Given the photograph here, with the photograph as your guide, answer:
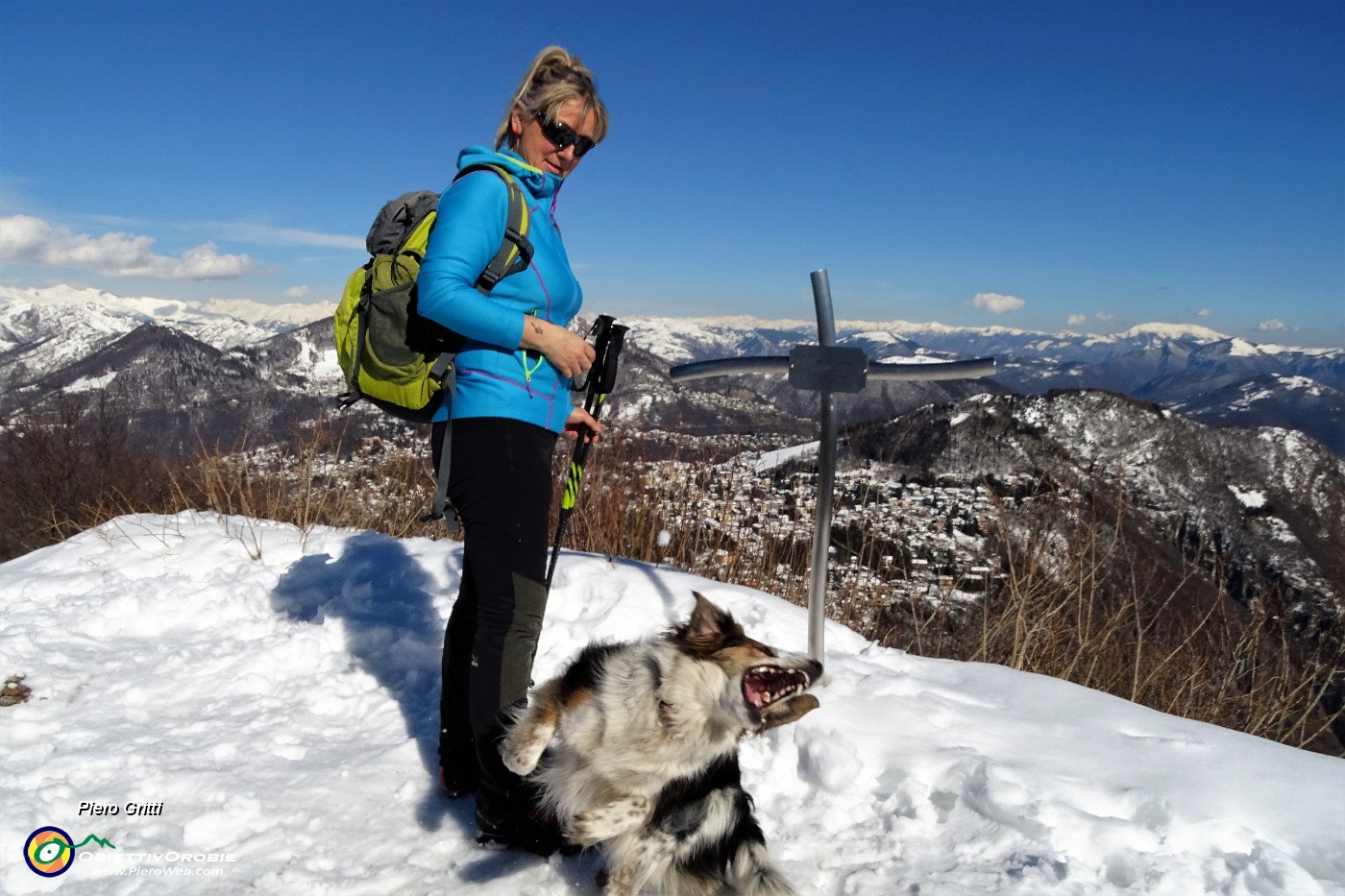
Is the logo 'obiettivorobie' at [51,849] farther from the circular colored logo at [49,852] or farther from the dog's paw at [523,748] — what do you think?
the dog's paw at [523,748]

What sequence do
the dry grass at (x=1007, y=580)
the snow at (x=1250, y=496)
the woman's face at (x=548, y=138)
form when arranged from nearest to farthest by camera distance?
the woman's face at (x=548, y=138), the dry grass at (x=1007, y=580), the snow at (x=1250, y=496)

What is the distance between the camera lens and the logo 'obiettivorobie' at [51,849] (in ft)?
6.71

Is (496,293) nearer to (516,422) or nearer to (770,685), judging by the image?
(516,422)

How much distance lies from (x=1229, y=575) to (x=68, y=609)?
8.02 meters

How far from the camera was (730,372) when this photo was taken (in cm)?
329

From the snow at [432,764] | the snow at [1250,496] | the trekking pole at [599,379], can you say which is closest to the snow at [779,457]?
the snow at [432,764]

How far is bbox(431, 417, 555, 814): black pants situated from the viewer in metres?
2.23

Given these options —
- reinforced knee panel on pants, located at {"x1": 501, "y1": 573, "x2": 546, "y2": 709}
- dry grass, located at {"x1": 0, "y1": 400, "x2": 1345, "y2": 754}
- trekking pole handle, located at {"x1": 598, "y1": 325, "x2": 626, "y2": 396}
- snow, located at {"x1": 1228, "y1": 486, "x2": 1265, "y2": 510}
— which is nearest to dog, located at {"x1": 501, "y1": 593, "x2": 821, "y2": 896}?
reinforced knee panel on pants, located at {"x1": 501, "y1": 573, "x2": 546, "y2": 709}

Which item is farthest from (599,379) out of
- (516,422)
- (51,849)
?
(51,849)

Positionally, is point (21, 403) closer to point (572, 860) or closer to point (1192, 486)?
point (572, 860)

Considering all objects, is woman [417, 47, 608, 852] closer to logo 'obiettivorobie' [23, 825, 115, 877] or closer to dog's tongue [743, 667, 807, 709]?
dog's tongue [743, 667, 807, 709]

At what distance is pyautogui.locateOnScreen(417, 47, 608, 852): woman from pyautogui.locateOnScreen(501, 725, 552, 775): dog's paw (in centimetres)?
13

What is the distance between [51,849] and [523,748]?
1.51 m

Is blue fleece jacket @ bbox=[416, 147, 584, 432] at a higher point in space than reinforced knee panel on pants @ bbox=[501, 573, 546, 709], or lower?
higher
